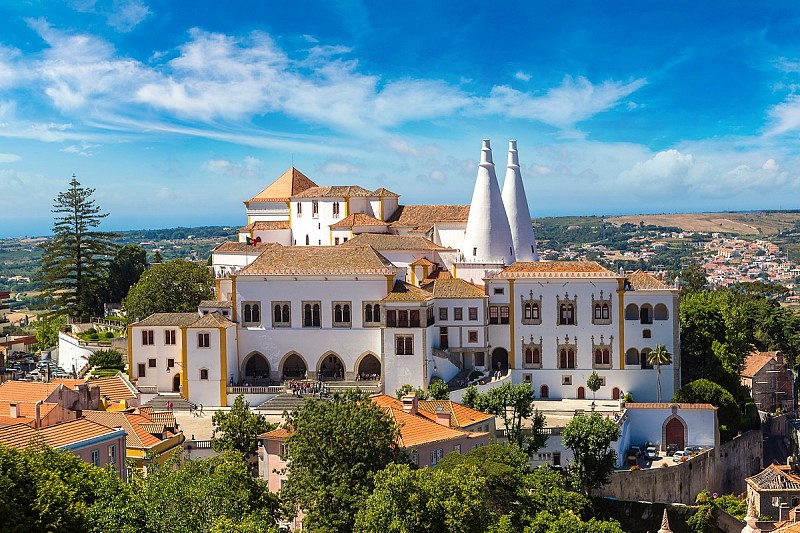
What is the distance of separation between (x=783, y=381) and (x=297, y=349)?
3340cm

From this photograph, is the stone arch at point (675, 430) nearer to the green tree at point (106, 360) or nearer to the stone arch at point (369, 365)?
the stone arch at point (369, 365)

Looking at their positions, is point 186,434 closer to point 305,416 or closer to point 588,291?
point 305,416

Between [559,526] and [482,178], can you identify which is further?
[482,178]

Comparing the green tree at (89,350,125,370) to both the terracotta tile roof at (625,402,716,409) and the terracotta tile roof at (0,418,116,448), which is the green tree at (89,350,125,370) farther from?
the terracotta tile roof at (625,402,716,409)

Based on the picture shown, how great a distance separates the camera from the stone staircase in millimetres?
49781

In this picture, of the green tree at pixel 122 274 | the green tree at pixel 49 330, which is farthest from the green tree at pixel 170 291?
the green tree at pixel 122 274

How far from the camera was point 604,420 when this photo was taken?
43062mm

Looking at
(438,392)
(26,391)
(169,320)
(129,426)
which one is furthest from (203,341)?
(129,426)

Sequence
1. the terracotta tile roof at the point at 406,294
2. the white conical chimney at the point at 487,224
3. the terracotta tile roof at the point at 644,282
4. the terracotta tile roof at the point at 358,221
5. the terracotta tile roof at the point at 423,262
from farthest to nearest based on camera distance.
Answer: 1. the terracotta tile roof at the point at 358,221
2. the terracotta tile roof at the point at 423,262
3. the white conical chimney at the point at 487,224
4. the terracotta tile roof at the point at 644,282
5. the terracotta tile roof at the point at 406,294

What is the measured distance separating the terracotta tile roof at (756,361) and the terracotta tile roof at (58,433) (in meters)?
43.9

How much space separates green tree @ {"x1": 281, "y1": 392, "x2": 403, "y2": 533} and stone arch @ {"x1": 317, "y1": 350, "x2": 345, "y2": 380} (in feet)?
58.3

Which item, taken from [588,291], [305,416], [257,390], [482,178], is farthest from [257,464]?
[482,178]

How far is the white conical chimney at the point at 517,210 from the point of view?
5803cm

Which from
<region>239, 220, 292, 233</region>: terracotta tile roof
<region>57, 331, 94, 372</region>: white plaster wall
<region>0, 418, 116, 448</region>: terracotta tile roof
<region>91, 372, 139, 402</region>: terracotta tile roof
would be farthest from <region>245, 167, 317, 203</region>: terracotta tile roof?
<region>0, 418, 116, 448</region>: terracotta tile roof
